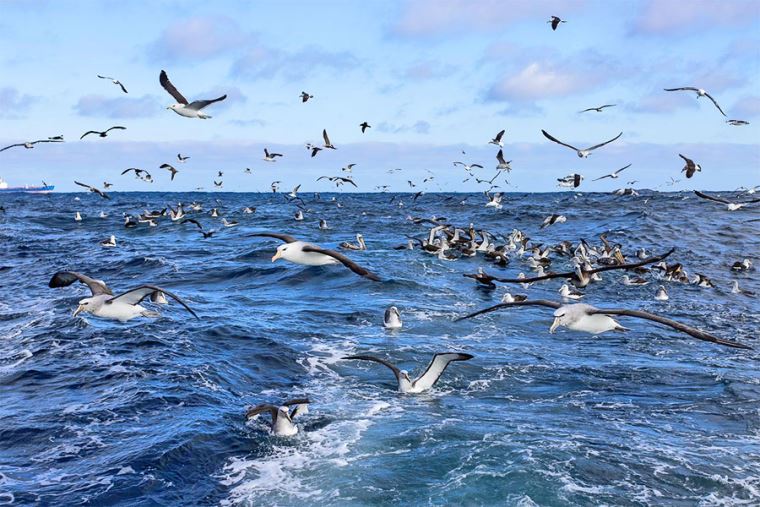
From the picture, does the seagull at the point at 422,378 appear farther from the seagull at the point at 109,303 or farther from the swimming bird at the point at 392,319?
the swimming bird at the point at 392,319

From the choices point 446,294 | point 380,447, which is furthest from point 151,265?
point 380,447

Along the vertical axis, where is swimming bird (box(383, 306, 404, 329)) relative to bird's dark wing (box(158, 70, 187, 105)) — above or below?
below

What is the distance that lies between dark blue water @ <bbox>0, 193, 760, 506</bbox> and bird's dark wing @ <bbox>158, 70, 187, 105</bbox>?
564cm

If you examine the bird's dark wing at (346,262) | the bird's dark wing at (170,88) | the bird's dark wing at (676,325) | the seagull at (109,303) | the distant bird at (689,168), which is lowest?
the seagull at (109,303)

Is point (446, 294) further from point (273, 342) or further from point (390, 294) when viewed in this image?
point (273, 342)

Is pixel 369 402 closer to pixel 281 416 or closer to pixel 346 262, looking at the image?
pixel 281 416

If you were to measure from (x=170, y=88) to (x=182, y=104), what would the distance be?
1.57 ft

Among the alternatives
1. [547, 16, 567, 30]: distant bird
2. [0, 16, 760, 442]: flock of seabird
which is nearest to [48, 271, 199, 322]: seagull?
[0, 16, 760, 442]: flock of seabird

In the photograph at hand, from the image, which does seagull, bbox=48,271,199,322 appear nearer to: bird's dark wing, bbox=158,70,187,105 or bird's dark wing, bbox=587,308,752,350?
bird's dark wing, bbox=158,70,187,105

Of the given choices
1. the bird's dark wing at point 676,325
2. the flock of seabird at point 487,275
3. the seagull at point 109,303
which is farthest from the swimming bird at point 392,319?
the bird's dark wing at point 676,325

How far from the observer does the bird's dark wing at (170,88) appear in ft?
52.6

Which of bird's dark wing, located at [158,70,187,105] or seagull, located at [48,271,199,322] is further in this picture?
bird's dark wing, located at [158,70,187,105]

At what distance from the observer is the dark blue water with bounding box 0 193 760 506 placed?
995cm

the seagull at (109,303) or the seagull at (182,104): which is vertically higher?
the seagull at (182,104)
